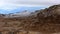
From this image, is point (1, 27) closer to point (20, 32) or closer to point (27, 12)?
point (20, 32)

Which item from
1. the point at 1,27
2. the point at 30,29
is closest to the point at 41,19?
the point at 30,29

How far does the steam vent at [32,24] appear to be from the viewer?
2215 mm

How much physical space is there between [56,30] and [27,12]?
2.29 feet

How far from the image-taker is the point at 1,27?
91.7 inches

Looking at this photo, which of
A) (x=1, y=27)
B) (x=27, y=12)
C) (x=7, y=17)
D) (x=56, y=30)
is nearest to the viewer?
(x=56, y=30)

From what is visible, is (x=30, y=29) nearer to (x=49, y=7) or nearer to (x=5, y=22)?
(x=5, y=22)

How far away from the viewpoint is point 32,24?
2359 millimetres

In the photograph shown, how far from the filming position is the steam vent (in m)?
2.21

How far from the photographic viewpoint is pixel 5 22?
2387 mm

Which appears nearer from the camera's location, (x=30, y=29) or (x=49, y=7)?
(x=30, y=29)

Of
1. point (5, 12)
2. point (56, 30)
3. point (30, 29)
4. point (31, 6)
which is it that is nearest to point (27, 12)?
point (31, 6)

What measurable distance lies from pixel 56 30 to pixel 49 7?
0.67m

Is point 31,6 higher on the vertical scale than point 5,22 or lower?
higher

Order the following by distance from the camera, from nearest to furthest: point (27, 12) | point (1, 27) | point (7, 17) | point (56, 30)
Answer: point (56, 30) → point (1, 27) → point (7, 17) → point (27, 12)
